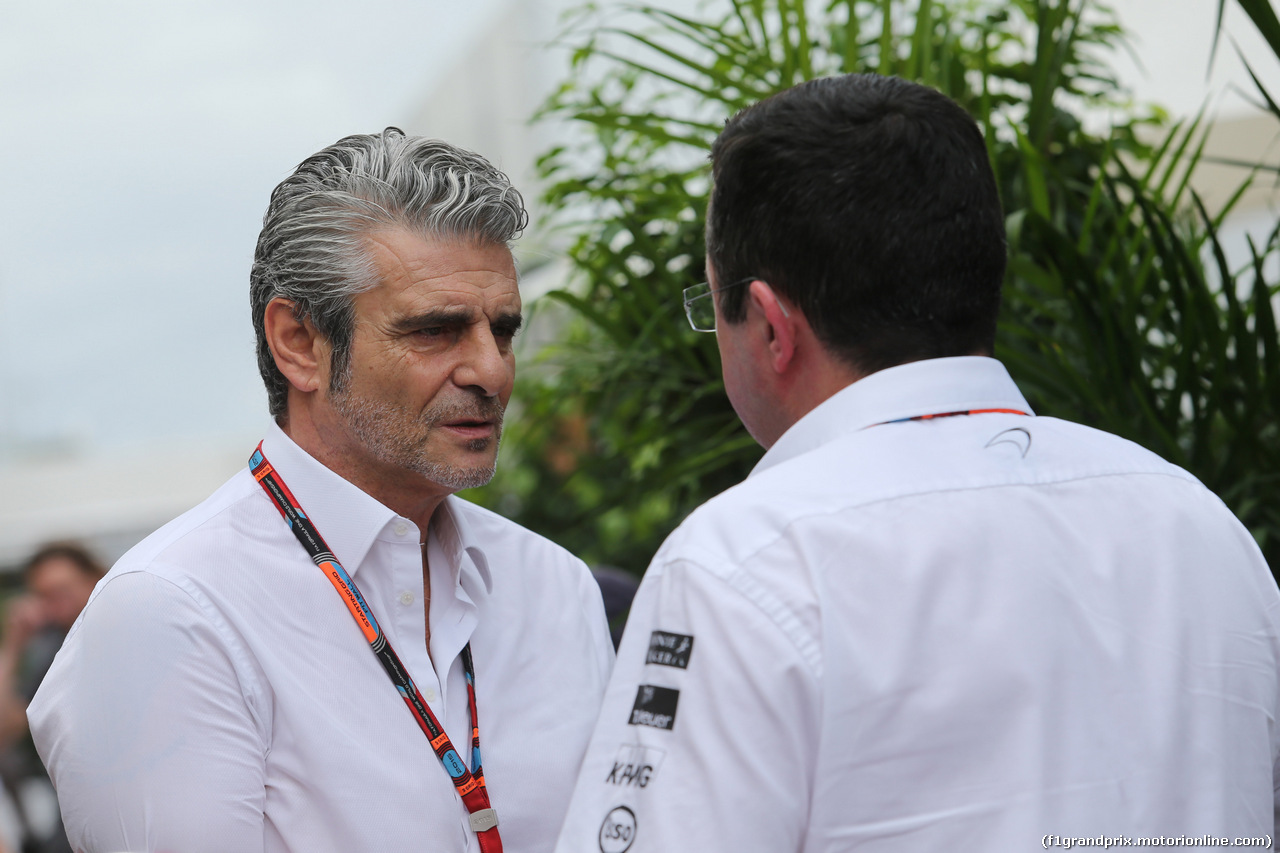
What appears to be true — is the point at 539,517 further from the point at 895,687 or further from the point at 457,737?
the point at 895,687

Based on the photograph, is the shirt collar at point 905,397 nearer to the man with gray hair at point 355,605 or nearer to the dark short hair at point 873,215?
the dark short hair at point 873,215

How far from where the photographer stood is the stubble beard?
168cm

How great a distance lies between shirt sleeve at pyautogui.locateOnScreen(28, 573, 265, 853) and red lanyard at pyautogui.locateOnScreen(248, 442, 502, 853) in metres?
0.18

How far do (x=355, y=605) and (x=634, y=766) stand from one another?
0.64 meters

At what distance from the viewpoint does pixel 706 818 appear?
39.3 inches

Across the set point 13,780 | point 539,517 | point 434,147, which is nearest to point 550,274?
point 539,517

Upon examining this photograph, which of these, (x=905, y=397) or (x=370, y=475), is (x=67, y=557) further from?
(x=905, y=397)

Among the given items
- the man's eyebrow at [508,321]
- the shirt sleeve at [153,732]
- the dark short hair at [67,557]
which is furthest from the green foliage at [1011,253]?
the dark short hair at [67,557]

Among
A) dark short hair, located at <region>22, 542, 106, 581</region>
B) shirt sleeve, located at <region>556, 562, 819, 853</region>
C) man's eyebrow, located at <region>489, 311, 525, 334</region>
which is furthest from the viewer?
dark short hair, located at <region>22, 542, 106, 581</region>

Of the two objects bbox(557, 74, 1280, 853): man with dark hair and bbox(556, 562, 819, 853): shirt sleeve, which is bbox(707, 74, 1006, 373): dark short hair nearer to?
bbox(557, 74, 1280, 853): man with dark hair

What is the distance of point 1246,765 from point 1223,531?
0.75ft

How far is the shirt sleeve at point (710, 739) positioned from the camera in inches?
39.4

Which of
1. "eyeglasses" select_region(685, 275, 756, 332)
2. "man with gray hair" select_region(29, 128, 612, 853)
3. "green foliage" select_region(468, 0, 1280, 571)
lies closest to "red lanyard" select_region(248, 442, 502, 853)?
"man with gray hair" select_region(29, 128, 612, 853)

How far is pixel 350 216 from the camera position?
1.67 m
